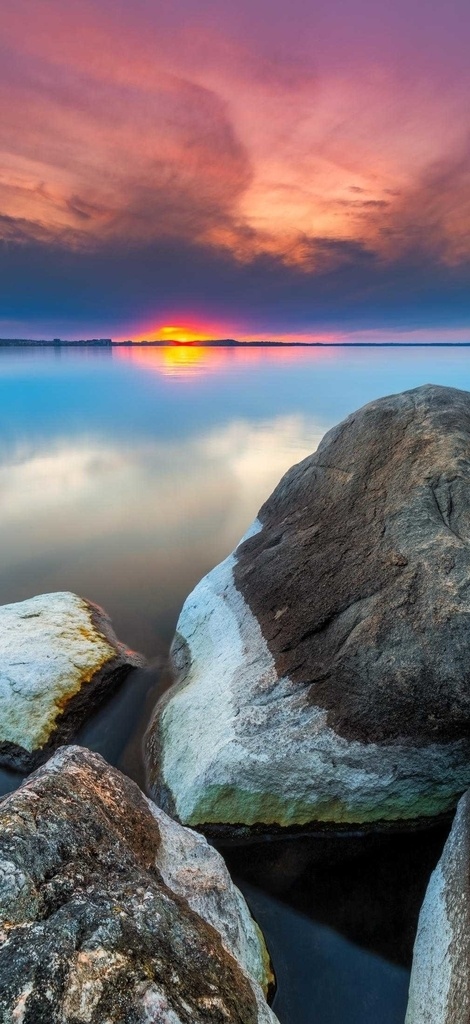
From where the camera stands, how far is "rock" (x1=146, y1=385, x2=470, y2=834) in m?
7.02

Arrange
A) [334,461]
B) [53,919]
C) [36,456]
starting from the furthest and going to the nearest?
1. [36,456]
2. [334,461]
3. [53,919]

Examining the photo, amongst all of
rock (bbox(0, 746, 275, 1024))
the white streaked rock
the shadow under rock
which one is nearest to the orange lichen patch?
the white streaked rock

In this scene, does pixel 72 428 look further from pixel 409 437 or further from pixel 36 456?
pixel 409 437

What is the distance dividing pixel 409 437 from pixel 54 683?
26.0ft

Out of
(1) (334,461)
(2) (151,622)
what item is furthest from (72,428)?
(1) (334,461)

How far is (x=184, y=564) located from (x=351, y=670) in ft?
37.4

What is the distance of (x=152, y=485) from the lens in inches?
1247

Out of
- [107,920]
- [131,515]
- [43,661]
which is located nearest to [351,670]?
[107,920]

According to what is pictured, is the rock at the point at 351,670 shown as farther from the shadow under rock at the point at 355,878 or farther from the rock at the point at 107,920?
the rock at the point at 107,920

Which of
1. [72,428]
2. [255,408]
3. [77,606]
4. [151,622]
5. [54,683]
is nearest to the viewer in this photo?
[54,683]

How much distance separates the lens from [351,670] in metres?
7.43

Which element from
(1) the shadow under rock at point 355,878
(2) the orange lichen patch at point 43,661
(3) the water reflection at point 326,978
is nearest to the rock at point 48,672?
(2) the orange lichen patch at point 43,661

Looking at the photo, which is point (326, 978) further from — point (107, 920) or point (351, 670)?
point (107, 920)

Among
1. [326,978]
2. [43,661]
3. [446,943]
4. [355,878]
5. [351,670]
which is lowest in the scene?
[326,978]
